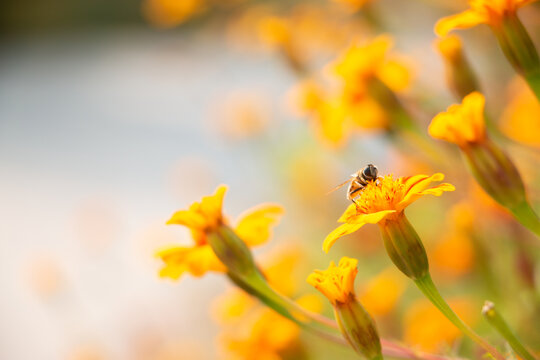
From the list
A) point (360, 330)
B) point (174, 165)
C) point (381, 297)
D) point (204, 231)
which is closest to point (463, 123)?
point (360, 330)

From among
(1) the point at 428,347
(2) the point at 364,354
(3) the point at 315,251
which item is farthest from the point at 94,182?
(2) the point at 364,354

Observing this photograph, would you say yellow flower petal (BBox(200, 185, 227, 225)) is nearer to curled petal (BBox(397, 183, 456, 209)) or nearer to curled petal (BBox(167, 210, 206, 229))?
curled petal (BBox(167, 210, 206, 229))

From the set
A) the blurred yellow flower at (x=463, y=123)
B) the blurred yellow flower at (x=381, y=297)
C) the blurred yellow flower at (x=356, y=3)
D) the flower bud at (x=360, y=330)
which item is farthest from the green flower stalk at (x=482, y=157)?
the blurred yellow flower at (x=356, y=3)

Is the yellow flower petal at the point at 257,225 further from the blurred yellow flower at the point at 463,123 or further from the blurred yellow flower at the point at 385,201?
the blurred yellow flower at the point at 463,123

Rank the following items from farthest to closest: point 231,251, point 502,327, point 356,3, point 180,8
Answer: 1. point 180,8
2. point 356,3
3. point 231,251
4. point 502,327

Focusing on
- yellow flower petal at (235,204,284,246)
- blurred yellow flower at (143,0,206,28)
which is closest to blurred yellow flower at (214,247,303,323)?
yellow flower petal at (235,204,284,246)

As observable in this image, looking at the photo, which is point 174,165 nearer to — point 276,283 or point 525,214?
point 276,283
